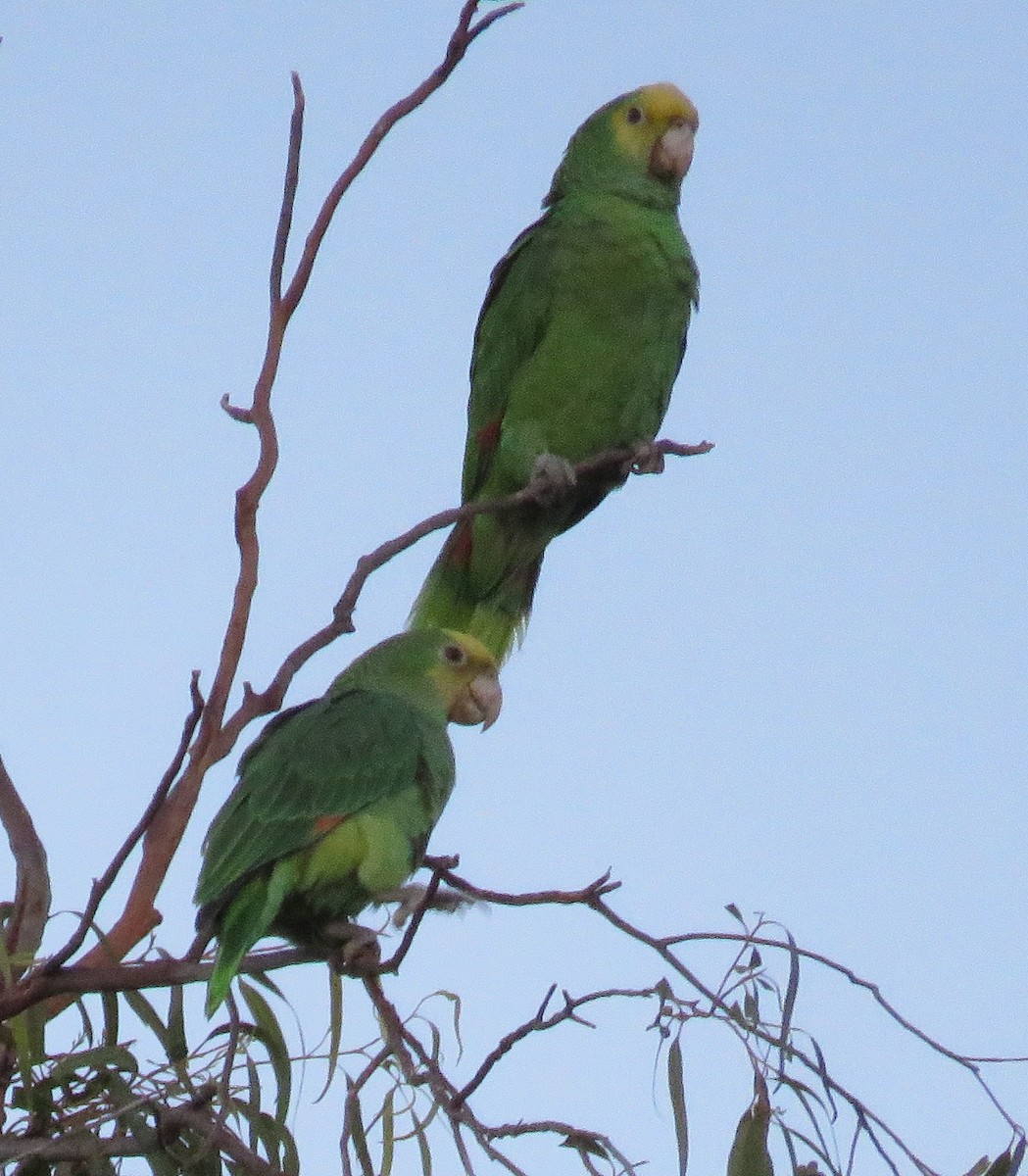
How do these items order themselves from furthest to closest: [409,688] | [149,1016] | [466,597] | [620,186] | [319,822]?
[620,186] < [466,597] < [409,688] < [319,822] < [149,1016]

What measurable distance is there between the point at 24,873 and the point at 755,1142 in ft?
2.63

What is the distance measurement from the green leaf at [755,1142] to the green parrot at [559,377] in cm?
153

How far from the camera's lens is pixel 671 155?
3.29m

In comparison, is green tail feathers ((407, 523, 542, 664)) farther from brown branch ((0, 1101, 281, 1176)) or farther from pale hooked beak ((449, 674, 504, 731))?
brown branch ((0, 1101, 281, 1176))

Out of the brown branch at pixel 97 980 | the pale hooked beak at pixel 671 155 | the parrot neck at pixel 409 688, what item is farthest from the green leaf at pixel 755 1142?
the pale hooked beak at pixel 671 155

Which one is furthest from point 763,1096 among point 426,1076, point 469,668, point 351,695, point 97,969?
point 469,668

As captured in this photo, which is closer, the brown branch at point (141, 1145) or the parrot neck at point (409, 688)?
the brown branch at point (141, 1145)

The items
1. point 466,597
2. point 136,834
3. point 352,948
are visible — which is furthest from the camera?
point 466,597

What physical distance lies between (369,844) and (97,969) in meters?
0.63

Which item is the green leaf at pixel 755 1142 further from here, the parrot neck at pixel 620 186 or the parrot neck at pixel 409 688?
the parrot neck at pixel 620 186

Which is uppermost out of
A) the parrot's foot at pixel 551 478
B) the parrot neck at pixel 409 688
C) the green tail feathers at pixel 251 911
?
the parrot's foot at pixel 551 478

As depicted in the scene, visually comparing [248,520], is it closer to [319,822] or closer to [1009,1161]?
[319,822]

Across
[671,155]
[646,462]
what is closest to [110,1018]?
[646,462]

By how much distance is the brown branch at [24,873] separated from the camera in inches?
62.6
